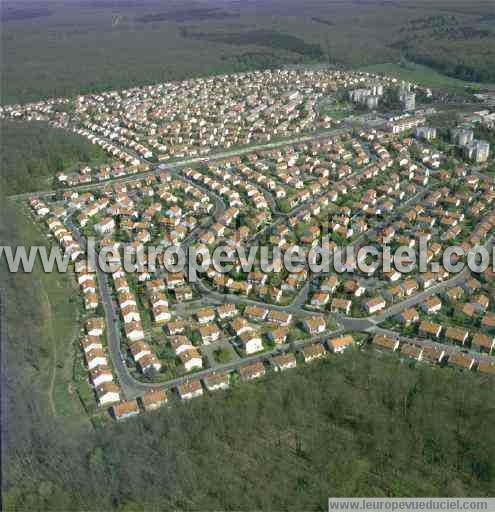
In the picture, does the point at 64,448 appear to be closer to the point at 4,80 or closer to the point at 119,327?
the point at 119,327

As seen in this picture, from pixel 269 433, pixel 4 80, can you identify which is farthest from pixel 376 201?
pixel 4 80

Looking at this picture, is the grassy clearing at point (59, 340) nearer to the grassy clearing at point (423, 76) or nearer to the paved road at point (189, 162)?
the paved road at point (189, 162)

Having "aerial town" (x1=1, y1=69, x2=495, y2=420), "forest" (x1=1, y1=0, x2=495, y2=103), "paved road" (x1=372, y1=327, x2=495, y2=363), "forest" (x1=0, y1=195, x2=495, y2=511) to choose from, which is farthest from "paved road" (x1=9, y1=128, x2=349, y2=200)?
"forest" (x1=1, y1=0, x2=495, y2=103)

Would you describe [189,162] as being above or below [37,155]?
below

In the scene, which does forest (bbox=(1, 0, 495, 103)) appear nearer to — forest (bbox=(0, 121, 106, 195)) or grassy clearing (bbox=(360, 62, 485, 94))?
grassy clearing (bbox=(360, 62, 485, 94))

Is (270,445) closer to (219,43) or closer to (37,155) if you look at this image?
(37,155)

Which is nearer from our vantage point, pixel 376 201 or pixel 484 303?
pixel 484 303

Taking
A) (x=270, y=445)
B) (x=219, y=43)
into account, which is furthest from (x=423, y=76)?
(x=270, y=445)

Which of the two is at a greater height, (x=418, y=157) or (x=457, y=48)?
(x=457, y=48)
